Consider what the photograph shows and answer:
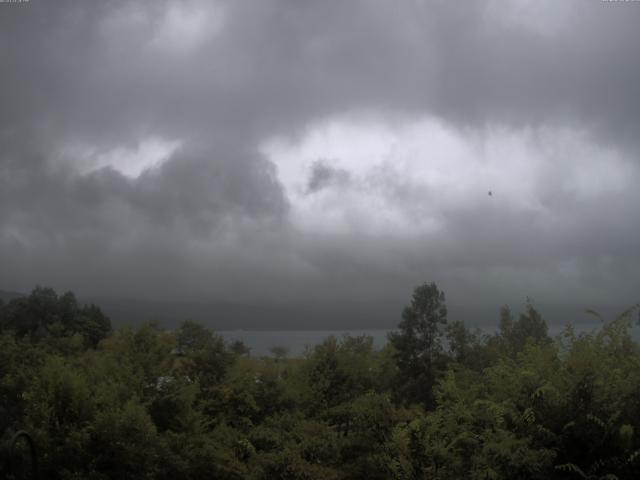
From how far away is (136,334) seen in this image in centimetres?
3181

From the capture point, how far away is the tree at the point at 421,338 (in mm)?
41500

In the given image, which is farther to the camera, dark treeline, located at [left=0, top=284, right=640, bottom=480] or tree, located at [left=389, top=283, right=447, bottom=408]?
tree, located at [left=389, top=283, right=447, bottom=408]

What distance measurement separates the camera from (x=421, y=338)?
140 ft

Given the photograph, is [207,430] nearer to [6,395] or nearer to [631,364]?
[6,395]

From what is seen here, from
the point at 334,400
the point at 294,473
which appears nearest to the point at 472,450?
the point at 294,473

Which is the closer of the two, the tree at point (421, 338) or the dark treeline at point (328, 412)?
the dark treeline at point (328, 412)

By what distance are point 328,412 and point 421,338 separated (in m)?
15.2

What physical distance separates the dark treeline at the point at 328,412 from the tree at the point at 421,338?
22 centimetres

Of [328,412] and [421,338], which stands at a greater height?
[421,338]

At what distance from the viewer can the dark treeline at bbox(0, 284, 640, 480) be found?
11.1 metres

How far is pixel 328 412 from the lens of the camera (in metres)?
29.1

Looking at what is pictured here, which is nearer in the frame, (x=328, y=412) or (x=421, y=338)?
(x=328, y=412)

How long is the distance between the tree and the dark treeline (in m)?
0.22

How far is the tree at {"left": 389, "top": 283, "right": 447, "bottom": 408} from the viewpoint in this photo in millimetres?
41500
